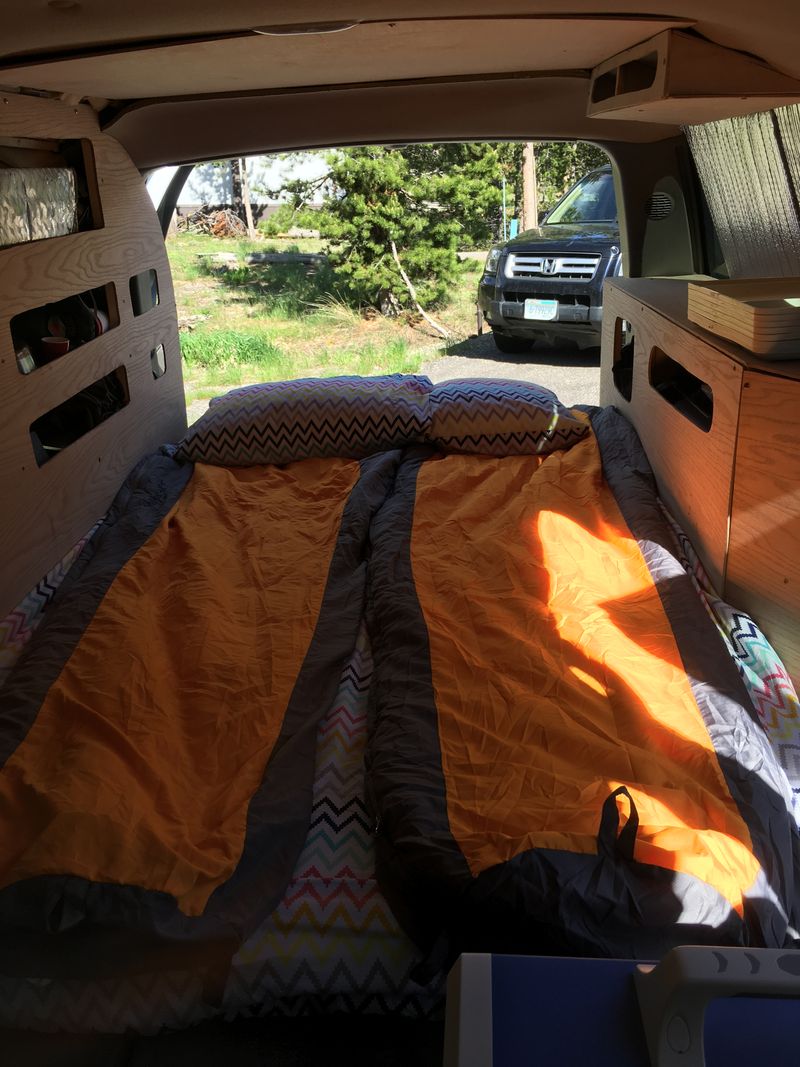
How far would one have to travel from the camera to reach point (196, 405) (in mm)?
5891

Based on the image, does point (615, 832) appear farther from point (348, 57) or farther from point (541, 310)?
point (541, 310)

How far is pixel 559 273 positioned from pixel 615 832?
208 inches

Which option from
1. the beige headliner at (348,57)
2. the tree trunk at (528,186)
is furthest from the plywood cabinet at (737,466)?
the tree trunk at (528,186)

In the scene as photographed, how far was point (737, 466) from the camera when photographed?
208 cm

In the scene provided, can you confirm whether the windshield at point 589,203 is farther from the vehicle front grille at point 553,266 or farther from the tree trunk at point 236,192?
the tree trunk at point 236,192

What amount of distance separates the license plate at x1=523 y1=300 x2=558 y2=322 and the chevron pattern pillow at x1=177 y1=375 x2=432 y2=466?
3.13 metres

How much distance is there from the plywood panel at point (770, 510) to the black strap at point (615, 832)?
2.60ft

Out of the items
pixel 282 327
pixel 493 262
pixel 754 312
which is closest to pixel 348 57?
pixel 754 312

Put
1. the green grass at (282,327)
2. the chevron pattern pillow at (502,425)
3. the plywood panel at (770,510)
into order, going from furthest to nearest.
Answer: the green grass at (282,327) < the chevron pattern pillow at (502,425) < the plywood panel at (770,510)

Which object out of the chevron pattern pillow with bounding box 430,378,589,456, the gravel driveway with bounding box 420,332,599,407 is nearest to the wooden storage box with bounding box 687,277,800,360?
Result: the chevron pattern pillow with bounding box 430,378,589,456

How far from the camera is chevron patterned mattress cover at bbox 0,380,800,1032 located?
131cm

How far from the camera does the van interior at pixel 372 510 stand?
1.33 metres

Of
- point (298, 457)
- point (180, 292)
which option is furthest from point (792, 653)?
point (180, 292)

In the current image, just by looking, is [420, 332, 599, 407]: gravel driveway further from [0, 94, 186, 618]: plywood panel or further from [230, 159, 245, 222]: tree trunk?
[230, 159, 245, 222]: tree trunk
